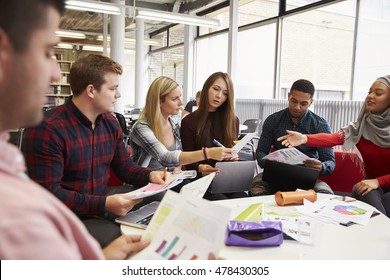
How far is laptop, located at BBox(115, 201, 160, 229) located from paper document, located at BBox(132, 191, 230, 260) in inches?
13.5

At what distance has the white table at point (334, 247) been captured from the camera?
1.18m

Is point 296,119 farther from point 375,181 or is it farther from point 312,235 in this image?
point 312,235

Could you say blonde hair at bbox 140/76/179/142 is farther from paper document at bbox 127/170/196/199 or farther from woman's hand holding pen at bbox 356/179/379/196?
woman's hand holding pen at bbox 356/179/379/196

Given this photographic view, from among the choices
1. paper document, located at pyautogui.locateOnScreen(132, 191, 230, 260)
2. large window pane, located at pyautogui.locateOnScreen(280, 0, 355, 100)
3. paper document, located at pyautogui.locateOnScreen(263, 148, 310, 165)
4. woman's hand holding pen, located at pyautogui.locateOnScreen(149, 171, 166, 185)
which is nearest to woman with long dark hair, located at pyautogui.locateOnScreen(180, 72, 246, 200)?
paper document, located at pyautogui.locateOnScreen(263, 148, 310, 165)

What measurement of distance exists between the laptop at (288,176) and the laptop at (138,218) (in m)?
1.02

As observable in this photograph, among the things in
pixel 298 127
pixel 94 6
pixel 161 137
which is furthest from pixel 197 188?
pixel 94 6

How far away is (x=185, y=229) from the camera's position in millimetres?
936

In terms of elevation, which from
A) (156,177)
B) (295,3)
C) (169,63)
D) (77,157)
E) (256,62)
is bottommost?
(156,177)

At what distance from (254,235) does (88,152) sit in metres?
0.94

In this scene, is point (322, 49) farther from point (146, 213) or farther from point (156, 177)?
point (146, 213)

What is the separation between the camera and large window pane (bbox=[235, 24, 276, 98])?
21.7ft

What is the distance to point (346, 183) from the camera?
289 centimetres

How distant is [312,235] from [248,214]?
265mm
